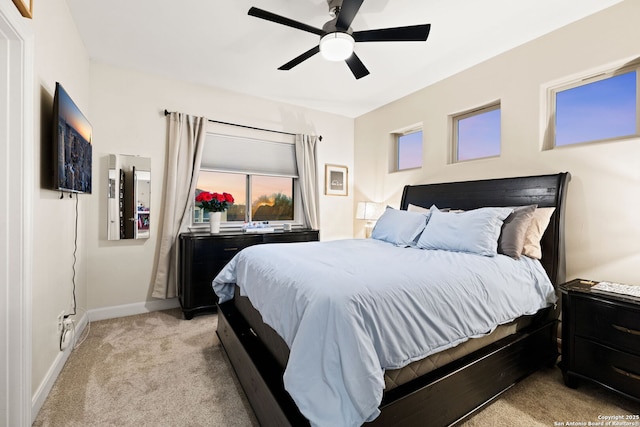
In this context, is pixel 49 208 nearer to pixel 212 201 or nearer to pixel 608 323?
pixel 212 201

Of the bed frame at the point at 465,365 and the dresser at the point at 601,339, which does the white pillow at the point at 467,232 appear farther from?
the dresser at the point at 601,339

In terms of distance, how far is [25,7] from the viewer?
1409mm

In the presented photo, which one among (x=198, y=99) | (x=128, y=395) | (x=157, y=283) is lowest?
(x=128, y=395)

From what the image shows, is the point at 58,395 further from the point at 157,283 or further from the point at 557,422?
the point at 557,422

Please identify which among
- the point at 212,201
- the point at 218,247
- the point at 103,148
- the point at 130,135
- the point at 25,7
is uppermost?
the point at 25,7

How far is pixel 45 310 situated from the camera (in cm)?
181

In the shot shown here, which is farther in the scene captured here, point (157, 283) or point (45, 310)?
point (157, 283)

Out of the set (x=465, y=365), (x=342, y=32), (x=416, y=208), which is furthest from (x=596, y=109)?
(x=465, y=365)

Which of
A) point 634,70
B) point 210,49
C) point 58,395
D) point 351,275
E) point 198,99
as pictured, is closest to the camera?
point 351,275

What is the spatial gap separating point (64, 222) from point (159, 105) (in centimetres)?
173

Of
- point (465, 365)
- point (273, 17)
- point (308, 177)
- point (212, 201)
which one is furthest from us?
point (308, 177)

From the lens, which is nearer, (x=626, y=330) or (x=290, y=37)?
(x=626, y=330)

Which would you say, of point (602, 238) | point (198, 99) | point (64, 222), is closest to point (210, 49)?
point (198, 99)

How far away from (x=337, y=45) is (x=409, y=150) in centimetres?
229
